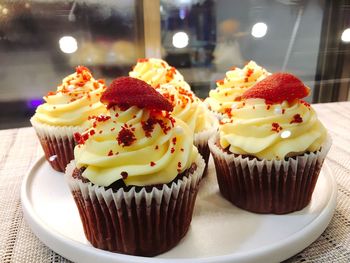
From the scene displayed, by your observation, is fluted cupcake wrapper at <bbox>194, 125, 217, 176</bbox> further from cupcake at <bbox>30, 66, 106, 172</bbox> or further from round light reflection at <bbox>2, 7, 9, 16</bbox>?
round light reflection at <bbox>2, 7, 9, 16</bbox>

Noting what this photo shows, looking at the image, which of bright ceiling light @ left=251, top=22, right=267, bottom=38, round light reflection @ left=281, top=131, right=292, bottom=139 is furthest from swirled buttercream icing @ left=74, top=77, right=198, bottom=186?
bright ceiling light @ left=251, top=22, right=267, bottom=38

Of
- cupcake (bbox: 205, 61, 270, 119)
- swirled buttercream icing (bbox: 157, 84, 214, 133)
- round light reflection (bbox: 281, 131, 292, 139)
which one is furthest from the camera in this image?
cupcake (bbox: 205, 61, 270, 119)

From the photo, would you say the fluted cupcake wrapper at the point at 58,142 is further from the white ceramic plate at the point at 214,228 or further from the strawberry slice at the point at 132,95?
the strawberry slice at the point at 132,95

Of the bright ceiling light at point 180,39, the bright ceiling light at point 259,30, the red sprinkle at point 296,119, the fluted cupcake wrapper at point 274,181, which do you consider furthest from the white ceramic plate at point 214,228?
the bright ceiling light at point 259,30

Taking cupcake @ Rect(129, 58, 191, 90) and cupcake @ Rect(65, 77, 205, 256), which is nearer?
cupcake @ Rect(65, 77, 205, 256)

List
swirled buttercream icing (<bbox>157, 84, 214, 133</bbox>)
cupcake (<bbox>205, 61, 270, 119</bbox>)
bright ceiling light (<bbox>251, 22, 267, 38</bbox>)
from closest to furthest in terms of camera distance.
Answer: swirled buttercream icing (<bbox>157, 84, 214, 133</bbox>), cupcake (<bbox>205, 61, 270, 119</bbox>), bright ceiling light (<bbox>251, 22, 267, 38</bbox>)

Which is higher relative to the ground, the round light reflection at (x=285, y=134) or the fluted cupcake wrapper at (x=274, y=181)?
the round light reflection at (x=285, y=134)
